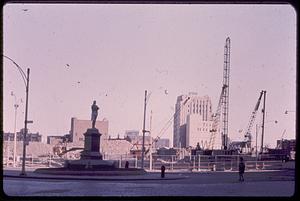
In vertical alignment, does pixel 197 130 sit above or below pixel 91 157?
above

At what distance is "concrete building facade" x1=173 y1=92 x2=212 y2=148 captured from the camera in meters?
105

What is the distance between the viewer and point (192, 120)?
344 ft

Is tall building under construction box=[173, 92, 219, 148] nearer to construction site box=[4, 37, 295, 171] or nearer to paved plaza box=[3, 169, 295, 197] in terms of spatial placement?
construction site box=[4, 37, 295, 171]

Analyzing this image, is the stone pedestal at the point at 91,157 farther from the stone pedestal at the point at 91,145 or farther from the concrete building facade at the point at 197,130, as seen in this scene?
the concrete building facade at the point at 197,130

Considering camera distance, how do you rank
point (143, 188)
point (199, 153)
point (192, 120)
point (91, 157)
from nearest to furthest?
point (143, 188)
point (91, 157)
point (199, 153)
point (192, 120)

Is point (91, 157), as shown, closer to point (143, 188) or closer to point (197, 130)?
point (143, 188)

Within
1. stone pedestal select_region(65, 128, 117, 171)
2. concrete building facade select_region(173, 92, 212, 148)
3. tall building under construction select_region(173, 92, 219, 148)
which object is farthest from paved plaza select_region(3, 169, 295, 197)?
tall building under construction select_region(173, 92, 219, 148)

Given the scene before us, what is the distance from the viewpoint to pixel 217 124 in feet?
242

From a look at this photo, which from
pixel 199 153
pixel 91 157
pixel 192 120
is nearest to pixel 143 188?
pixel 91 157

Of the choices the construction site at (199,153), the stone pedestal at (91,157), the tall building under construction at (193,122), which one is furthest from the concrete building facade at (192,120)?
the stone pedestal at (91,157)

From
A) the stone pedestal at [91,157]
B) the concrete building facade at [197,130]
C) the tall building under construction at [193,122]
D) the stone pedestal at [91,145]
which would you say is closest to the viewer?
the stone pedestal at [91,157]

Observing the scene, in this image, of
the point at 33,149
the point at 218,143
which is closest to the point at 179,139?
the point at 218,143

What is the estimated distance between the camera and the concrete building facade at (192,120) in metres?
105

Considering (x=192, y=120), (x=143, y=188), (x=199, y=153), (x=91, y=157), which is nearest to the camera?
(x=143, y=188)
